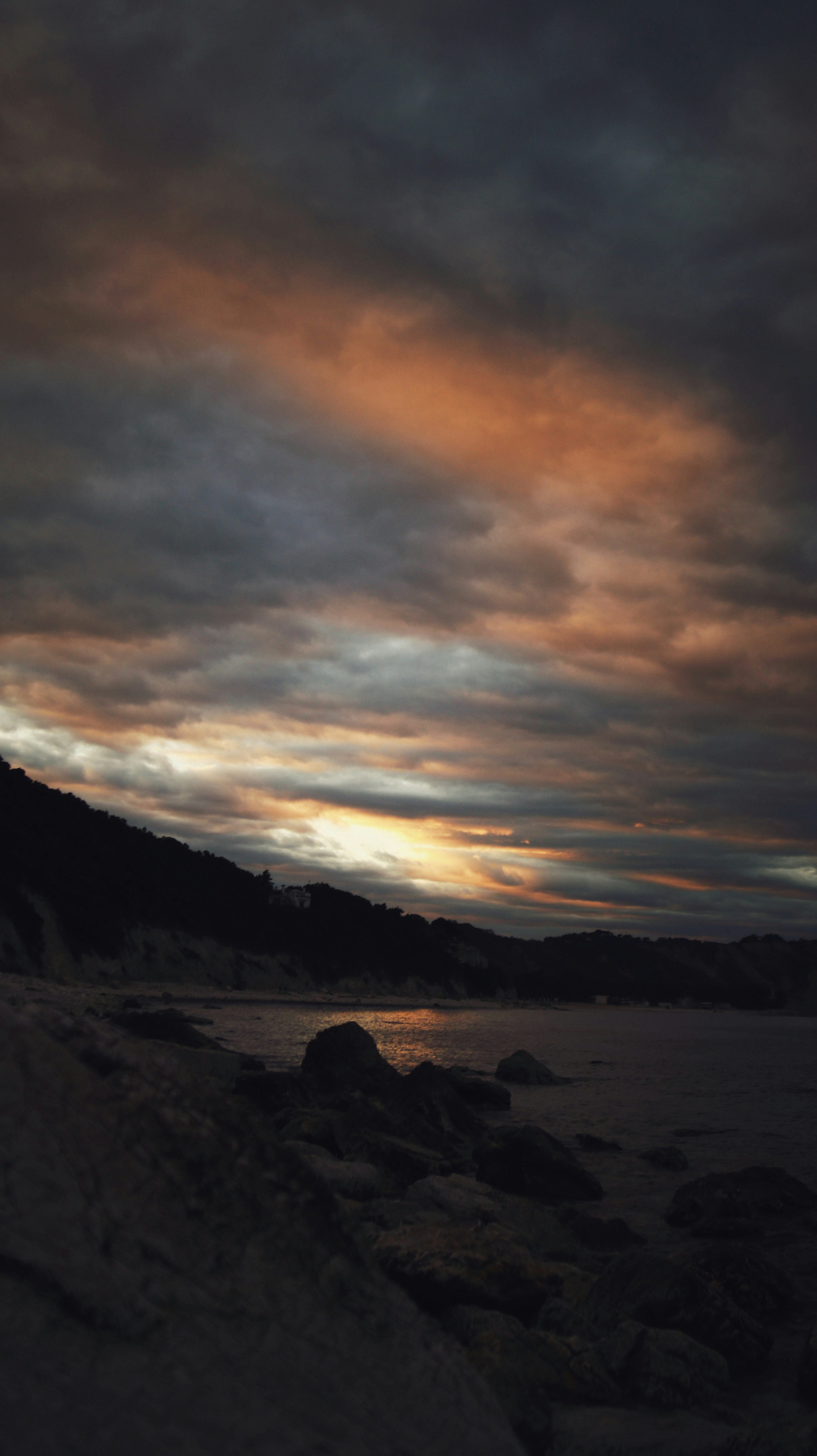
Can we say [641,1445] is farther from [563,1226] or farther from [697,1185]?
[697,1185]

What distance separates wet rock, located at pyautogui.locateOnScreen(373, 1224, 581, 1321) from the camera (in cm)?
658

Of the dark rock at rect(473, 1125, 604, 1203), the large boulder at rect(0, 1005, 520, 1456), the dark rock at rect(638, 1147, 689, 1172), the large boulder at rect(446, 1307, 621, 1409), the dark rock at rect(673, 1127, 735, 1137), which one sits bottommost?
the dark rock at rect(673, 1127, 735, 1137)

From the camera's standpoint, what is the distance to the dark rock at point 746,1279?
8.64 meters

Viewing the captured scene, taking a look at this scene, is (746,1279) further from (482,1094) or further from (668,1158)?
(482,1094)

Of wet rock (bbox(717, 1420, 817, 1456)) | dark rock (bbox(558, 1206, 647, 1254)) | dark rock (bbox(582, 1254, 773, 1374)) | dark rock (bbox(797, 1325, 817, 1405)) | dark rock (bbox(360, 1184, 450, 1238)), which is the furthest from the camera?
dark rock (bbox(558, 1206, 647, 1254))

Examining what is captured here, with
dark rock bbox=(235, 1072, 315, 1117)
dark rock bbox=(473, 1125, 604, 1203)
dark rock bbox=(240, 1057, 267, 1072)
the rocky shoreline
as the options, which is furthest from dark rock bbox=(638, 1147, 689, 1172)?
dark rock bbox=(240, 1057, 267, 1072)

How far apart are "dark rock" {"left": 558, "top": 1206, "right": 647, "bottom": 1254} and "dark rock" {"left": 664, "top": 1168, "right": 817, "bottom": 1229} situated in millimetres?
1087

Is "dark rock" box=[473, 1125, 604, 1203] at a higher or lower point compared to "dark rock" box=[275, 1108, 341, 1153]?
lower

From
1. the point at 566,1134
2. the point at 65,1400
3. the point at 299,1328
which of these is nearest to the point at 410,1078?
the point at 566,1134

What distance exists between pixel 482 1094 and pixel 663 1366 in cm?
1815

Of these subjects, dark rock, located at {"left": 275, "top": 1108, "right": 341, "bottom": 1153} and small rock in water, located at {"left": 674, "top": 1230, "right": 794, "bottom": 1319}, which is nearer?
small rock in water, located at {"left": 674, "top": 1230, "right": 794, "bottom": 1319}

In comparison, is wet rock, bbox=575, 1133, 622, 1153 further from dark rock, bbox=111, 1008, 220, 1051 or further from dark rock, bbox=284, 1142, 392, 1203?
dark rock, bbox=111, 1008, 220, 1051

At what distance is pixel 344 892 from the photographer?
134875 mm

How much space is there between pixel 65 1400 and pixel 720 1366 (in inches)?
244
